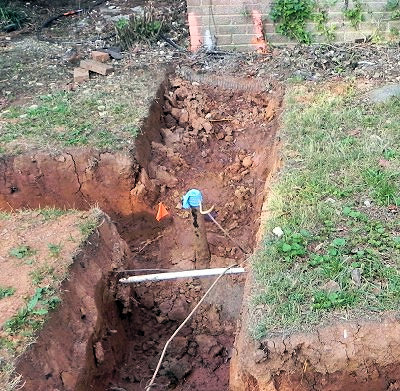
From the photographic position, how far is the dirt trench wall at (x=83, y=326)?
3.10 m

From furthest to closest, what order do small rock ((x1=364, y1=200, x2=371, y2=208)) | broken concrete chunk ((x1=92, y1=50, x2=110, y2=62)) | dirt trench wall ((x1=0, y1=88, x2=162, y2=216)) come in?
1. broken concrete chunk ((x1=92, y1=50, x2=110, y2=62))
2. dirt trench wall ((x1=0, y1=88, x2=162, y2=216))
3. small rock ((x1=364, y1=200, x2=371, y2=208))

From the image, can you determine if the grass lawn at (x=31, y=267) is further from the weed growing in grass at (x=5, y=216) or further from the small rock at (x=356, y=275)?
the small rock at (x=356, y=275)

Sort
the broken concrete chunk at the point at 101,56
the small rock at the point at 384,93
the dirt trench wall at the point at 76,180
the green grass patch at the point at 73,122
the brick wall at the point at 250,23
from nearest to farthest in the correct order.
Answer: the dirt trench wall at the point at 76,180, the green grass patch at the point at 73,122, the small rock at the point at 384,93, the brick wall at the point at 250,23, the broken concrete chunk at the point at 101,56

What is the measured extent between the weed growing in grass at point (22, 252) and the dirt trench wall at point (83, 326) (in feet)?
1.05

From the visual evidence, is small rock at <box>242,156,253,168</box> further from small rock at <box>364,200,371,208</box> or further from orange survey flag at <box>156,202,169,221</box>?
small rock at <box>364,200,371,208</box>

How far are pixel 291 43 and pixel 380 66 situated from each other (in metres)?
1.13

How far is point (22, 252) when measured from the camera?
3.71 meters

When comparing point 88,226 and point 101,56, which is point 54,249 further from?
point 101,56

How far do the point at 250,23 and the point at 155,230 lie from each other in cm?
290

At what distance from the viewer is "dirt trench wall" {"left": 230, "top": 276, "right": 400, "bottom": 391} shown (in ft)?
9.50

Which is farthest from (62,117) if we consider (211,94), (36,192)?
(211,94)

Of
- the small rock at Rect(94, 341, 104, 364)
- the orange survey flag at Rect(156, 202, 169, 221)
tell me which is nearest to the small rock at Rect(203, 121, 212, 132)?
the orange survey flag at Rect(156, 202, 169, 221)

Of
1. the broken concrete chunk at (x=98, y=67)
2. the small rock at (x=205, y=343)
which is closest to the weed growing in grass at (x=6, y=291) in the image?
the small rock at (x=205, y=343)

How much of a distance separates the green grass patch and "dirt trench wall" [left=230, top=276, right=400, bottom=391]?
101 inches
